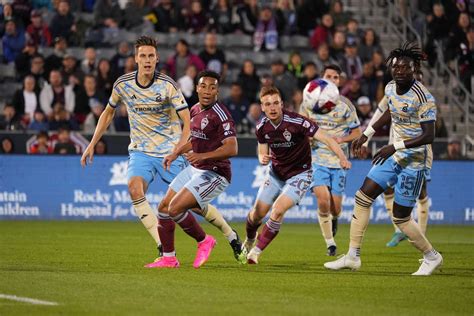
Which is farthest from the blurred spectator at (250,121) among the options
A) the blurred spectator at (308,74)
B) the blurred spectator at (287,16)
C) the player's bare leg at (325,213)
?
the player's bare leg at (325,213)

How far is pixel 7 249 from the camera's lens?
1519cm

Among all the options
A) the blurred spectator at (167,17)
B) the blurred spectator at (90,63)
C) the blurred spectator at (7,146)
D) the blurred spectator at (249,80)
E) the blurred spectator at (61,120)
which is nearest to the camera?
the blurred spectator at (7,146)

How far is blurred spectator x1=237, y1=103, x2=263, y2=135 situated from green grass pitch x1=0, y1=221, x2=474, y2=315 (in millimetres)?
6996

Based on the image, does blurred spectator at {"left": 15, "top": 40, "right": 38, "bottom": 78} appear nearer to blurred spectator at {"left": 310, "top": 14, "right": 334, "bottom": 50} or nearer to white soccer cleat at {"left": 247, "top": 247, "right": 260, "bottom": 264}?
blurred spectator at {"left": 310, "top": 14, "right": 334, "bottom": 50}

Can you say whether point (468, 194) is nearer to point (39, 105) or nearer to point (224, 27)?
point (224, 27)

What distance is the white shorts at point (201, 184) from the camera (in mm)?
12742

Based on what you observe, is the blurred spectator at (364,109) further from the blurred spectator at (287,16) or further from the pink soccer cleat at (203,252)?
the pink soccer cleat at (203,252)

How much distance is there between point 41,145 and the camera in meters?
23.0

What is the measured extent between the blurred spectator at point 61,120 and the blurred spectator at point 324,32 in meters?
7.37

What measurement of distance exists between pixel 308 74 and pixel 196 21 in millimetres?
3767

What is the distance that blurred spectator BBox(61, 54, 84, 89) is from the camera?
81.2ft

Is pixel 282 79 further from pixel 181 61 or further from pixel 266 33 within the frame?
pixel 266 33

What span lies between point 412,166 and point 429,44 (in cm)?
1624

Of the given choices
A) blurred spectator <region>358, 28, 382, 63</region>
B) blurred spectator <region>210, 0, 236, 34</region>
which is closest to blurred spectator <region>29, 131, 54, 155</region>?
blurred spectator <region>210, 0, 236, 34</region>
